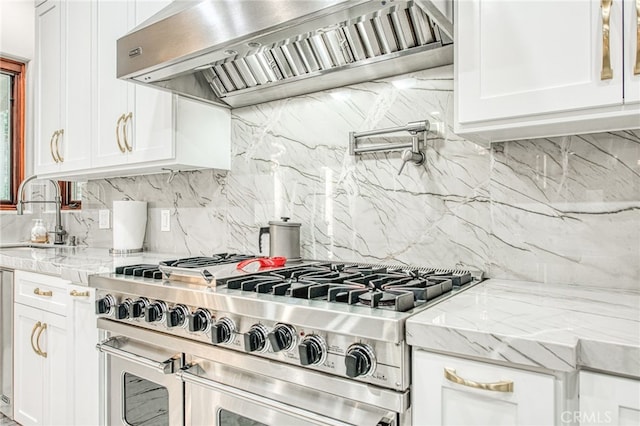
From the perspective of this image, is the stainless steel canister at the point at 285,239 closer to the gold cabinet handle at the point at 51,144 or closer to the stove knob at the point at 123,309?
the stove knob at the point at 123,309

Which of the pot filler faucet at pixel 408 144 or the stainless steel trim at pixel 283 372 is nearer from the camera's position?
the stainless steel trim at pixel 283 372

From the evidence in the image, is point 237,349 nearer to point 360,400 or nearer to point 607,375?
point 360,400

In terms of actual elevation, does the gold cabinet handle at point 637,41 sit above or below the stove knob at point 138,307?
above

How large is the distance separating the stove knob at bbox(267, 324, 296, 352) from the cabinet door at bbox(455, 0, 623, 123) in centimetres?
78

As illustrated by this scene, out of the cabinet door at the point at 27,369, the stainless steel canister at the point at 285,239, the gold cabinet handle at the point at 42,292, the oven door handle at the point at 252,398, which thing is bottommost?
the cabinet door at the point at 27,369

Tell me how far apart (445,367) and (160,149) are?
170cm

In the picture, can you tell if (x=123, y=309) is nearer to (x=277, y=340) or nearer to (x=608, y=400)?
(x=277, y=340)

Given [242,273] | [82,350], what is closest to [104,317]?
[82,350]

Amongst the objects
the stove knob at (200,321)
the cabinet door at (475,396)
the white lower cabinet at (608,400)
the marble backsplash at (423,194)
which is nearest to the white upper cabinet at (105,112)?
the marble backsplash at (423,194)

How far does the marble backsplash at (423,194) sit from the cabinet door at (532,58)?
0.34 metres

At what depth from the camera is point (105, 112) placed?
2346mm

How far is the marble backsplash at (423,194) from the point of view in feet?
4.37

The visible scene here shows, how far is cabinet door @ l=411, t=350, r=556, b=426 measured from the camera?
81cm

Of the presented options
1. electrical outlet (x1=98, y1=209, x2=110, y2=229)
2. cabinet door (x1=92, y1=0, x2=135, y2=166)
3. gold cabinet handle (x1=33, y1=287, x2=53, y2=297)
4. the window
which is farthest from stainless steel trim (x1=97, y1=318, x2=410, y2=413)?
the window
